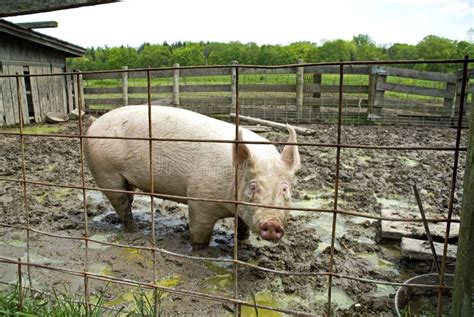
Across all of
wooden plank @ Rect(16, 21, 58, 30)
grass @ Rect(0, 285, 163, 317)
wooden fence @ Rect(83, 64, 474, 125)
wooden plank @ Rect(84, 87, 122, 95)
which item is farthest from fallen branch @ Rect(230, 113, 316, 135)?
grass @ Rect(0, 285, 163, 317)

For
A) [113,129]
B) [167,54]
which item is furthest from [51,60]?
[167,54]

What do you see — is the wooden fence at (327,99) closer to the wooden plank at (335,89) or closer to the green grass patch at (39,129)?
the wooden plank at (335,89)

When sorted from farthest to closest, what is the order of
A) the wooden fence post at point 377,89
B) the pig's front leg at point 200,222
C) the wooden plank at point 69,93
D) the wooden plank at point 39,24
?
the wooden plank at point 69,93 < the wooden fence post at point 377,89 < the wooden plank at point 39,24 < the pig's front leg at point 200,222

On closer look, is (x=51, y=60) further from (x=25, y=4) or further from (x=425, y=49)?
(x=425, y=49)

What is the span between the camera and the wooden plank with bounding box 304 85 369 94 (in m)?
11.7

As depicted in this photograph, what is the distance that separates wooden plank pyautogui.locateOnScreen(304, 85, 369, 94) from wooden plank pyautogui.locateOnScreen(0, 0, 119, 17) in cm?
1038

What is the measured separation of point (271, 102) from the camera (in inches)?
497

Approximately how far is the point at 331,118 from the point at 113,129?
8761 mm

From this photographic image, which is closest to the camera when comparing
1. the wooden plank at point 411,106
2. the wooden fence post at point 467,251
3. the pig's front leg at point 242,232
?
the wooden fence post at point 467,251

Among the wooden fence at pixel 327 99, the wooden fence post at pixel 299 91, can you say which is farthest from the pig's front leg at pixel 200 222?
the wooden fence post at pixel 299 91

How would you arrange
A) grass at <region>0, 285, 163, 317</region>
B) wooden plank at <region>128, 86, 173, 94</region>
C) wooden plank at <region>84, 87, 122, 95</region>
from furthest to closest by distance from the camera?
wooden plank at <region>84, 87, 122, 95</region>
wooden plank at <region>128, 86, 173, 94</region>
grass at <region>0, 285, 163, 317</region>

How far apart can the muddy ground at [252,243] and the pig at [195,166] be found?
38cm

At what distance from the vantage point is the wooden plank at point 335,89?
11688mm

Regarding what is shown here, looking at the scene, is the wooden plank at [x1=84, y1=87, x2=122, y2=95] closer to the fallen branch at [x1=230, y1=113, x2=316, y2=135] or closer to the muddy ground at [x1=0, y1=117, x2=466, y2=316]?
the fallen branch at [x1=230, y1=113, x2=316, y2=135]
